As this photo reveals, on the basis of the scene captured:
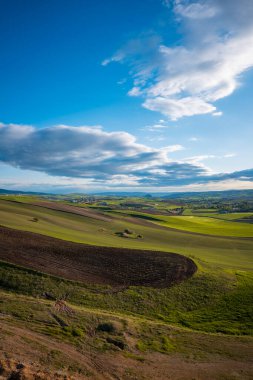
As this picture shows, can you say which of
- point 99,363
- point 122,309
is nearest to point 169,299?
point 122,309

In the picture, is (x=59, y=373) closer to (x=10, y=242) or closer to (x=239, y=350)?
(x=239, y=350)

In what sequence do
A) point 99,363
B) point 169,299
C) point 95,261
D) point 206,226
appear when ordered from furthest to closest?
point 206,226
point 95,261
point 169,299
point 99,363

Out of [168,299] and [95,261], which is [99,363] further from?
[95,261]

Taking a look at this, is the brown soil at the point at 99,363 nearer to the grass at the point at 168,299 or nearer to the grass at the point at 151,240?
the grass at the point at 168,299

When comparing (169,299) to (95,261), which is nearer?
(169,299)

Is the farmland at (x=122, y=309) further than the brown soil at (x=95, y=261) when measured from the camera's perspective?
No

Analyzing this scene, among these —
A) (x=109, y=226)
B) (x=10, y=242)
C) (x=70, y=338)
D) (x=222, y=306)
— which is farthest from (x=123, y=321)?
(x=109, y=226)

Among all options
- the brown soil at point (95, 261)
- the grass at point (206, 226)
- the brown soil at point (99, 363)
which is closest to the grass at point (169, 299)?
the brown soil at point (95, 261)
